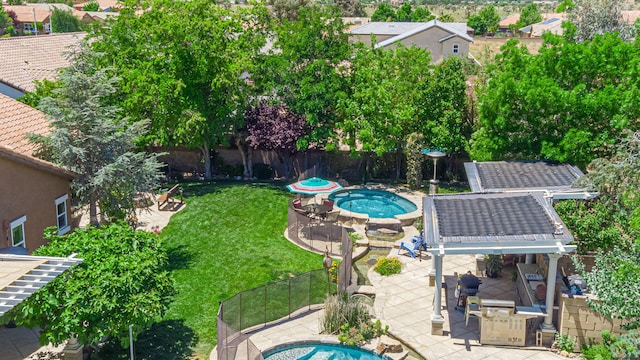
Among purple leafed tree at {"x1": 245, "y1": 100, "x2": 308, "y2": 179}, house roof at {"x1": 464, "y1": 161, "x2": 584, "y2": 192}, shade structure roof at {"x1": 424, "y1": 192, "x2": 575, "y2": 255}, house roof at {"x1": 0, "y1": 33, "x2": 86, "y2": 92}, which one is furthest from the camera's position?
house roof at {"x1": 0, "y1": 33, "x2": 86, "y2": 92}

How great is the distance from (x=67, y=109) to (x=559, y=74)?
752 inches

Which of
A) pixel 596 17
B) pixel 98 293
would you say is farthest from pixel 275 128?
pixel 596 17

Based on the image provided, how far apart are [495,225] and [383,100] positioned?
16.8 m

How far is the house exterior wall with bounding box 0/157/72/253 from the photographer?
67.5ft

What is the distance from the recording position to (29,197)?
2184 cm

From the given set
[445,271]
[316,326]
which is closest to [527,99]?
[445,271]

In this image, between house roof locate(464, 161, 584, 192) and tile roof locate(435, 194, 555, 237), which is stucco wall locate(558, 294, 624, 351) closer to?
tile roof locate(435, 194, 555, 237)

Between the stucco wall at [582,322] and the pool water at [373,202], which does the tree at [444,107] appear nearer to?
the pool water at [373,202]

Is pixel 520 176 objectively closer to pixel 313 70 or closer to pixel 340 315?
pixel 340 315

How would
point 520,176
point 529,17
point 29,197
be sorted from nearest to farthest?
point 29,197 → point 520,176 → point 529,17

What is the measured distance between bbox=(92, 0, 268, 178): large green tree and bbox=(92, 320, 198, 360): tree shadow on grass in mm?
16377

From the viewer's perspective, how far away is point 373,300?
23.0 m

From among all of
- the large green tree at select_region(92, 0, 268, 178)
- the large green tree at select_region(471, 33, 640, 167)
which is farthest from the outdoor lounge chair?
the large green tree at select_region(92, 0, 268, 178)

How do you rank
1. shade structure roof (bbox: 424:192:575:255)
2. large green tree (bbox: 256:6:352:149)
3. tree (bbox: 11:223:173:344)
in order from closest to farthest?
1. tree (bbox: 11:223:173:344)
2. shade structure roof (bbox: 424:192:575:255)
3. large green tree (bbox: 256:6:352:149)
